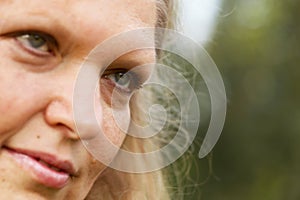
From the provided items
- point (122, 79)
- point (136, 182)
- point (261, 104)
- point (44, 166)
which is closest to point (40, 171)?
point (44, 166)

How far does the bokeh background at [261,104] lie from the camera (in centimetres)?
577

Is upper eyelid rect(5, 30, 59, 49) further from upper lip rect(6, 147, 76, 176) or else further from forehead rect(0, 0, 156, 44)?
upper lip rect(6, 147, 76, 176)

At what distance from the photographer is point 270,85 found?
6.36 meters

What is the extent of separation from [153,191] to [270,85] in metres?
4.63

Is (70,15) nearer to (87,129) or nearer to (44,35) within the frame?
(44,35)

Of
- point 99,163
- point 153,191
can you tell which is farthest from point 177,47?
point 99,163

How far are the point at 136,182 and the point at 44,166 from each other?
516 mm

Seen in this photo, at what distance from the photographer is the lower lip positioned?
1.23m

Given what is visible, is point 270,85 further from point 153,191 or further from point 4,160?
point 4,160

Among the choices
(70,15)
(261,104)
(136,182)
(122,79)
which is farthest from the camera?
(261,104)

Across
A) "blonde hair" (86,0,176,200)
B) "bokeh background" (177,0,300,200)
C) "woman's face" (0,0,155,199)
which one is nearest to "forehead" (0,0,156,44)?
"woman's face" (0,0,155,199)

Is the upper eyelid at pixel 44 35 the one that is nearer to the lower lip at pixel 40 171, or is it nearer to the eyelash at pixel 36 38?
the eyelash at pixel 36 38

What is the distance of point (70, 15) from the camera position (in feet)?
4.03

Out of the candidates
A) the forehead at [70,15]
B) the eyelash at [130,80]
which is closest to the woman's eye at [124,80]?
the eyelash at [130,80]
